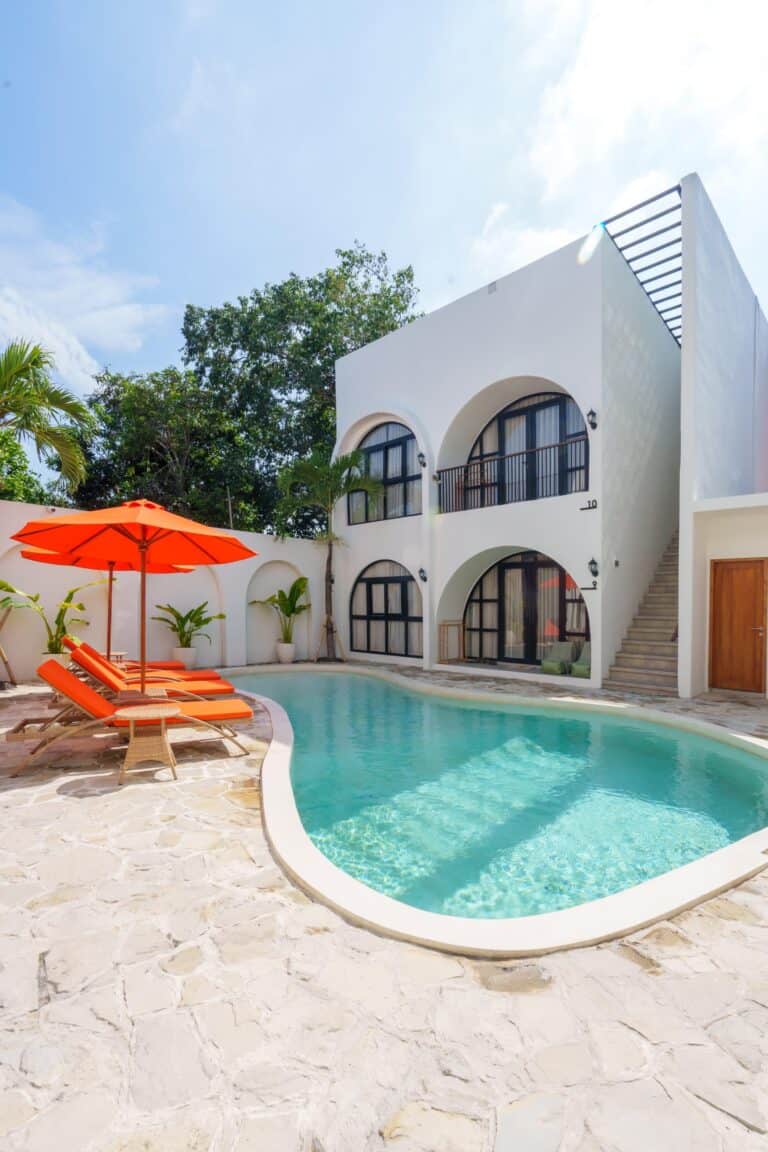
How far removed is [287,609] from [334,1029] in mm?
14509

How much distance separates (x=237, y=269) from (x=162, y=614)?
14.9 meters

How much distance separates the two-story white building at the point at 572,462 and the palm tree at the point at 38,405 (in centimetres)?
832

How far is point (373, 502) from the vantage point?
1781 centimetres

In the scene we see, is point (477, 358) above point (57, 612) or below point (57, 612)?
above

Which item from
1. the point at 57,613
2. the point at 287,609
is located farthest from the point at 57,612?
the point at 287,609

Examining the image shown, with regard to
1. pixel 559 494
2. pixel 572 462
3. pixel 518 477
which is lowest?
pixel 559 494

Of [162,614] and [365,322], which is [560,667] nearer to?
[162,614]

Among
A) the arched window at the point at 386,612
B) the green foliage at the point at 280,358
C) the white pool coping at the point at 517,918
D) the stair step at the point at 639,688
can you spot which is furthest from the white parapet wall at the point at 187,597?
the white pool coping at the point at 517,918

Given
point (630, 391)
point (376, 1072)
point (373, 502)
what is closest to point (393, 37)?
point (630, 391)

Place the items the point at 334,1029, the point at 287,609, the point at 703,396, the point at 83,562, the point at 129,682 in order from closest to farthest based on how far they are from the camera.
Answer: the point at 334,1029
the point at 129,682
the point at 83,562
the point at 703,396
the point at 287,609

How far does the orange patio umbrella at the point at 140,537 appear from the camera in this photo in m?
6.67

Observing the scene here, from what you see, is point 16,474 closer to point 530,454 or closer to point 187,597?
point 187,597

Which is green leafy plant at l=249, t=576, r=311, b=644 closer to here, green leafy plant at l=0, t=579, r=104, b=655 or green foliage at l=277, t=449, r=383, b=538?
green foliage at l=277, t=449, r=383, b=538

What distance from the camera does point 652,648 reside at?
12.4 metres
